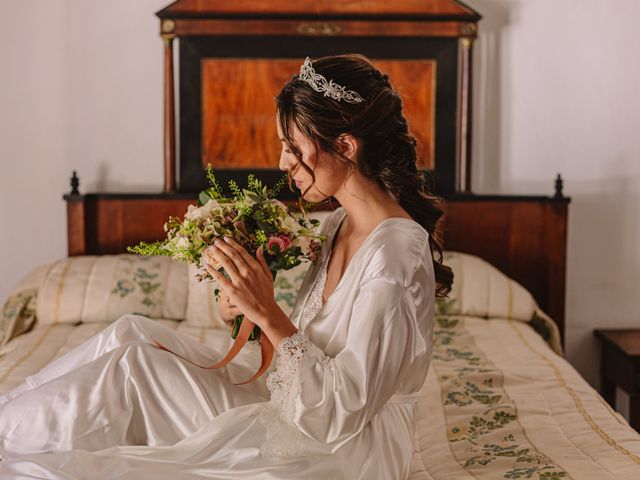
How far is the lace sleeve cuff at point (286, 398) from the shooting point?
5.23ft

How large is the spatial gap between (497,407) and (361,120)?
3.29 ft

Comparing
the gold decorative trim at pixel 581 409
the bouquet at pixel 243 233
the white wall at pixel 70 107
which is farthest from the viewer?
the white wall at pixel 70 107

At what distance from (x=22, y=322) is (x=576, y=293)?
2.26 meters

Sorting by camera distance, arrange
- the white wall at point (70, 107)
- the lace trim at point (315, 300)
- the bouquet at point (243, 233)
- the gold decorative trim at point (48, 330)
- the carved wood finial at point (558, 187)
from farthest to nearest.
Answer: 1. the white wall at point (70, 107)
2. the carved wood finial at point (558, 187)
3. the gold decorative trim at point (48, 330)
4. the lace trim at point (315, 300)
5. the bouquet at point (243, 233)

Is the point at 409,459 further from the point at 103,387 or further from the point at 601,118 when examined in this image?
the point at 601,118

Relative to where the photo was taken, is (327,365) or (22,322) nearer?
(327,365)

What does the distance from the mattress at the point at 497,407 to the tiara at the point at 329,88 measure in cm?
80

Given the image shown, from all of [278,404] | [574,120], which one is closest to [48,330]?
[278,404]

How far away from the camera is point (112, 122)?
12.3ft

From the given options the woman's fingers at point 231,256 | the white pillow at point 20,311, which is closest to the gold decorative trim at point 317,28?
the white pillow at point 20,311

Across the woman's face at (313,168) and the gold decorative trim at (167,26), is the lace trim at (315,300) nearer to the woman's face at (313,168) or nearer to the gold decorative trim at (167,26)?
the woman's face at (313,168)

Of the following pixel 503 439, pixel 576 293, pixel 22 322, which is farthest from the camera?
pixel 576 293

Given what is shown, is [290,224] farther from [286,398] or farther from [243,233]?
[286,398]

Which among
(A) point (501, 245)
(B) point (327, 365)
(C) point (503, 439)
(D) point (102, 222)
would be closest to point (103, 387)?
(B) point (327, 365)
